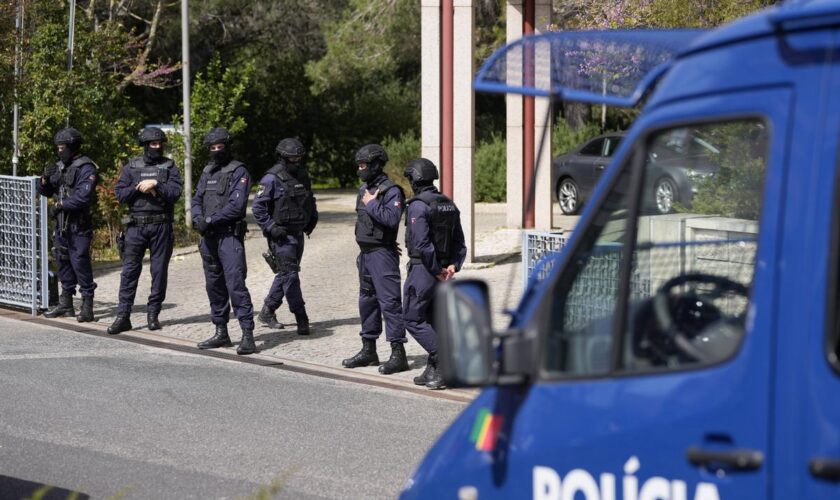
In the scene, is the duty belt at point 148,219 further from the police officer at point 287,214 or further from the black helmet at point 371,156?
the black helmet at point 371,156

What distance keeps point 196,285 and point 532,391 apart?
12.3 meters

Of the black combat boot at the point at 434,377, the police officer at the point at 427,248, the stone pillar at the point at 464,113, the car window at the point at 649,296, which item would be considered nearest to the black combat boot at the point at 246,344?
the police officer at the point at 427,248

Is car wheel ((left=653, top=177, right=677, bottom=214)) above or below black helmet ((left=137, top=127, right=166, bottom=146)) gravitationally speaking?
below

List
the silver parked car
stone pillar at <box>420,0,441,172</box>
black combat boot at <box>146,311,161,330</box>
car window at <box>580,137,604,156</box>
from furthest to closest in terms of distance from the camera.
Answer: car window at <box>580,137,604,156</box>, stone pillar at <box>420,0,441,172</box>, black combat boot at <box>146,311,161,330</box>, the silver parked car

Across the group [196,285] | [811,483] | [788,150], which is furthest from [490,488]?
[196,285]

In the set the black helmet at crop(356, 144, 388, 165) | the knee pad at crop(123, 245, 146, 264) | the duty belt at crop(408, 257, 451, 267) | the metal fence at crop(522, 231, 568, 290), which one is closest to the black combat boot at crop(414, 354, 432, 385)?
the duty belt at crop(408, 257, 451, 267)

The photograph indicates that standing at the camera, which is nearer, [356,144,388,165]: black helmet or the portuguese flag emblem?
the portuguese flag emblem

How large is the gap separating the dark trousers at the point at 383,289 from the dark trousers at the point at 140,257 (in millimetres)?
2552

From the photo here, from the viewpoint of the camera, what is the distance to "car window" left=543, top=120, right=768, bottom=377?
3.36 m

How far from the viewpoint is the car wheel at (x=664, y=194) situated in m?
3.70

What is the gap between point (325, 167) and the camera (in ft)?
118

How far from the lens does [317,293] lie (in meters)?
14.8

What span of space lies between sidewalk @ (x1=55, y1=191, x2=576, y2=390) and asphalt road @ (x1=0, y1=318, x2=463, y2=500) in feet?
3.00

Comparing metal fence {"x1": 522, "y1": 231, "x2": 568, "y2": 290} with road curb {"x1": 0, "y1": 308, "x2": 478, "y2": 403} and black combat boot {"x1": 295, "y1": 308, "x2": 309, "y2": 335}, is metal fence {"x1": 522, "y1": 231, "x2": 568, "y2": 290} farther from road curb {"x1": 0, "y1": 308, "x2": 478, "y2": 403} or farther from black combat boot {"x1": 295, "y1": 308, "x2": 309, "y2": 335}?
black combat boot {"x1": 295, "y1": 308, "x2": 309, "y2": 335}
